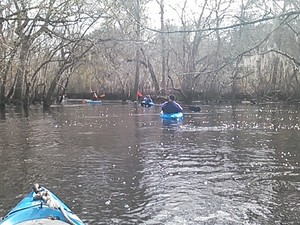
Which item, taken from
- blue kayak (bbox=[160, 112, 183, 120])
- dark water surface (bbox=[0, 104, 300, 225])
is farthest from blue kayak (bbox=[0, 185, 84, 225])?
blue kayak (bbox=[160, 112, 183, 120])

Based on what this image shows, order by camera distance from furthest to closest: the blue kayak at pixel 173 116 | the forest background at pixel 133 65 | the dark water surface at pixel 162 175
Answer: the forest background at pixel 133 65, the blue kayak at pixel 173 116, the dark water surface at pixel 162 175

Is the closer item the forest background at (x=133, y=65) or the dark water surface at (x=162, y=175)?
the dark water surface at (x=162, y=175)

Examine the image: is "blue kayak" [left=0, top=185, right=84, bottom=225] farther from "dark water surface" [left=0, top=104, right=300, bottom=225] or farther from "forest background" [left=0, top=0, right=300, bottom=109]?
"forest background" [left=0, top=0, right=300, bottom=109]

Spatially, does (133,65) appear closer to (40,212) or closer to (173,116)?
(173,116)

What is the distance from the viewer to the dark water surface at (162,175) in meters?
6.87

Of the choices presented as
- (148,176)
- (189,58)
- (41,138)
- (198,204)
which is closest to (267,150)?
(148,176)

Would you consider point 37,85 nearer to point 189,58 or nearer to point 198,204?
point 189,58

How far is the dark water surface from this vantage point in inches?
271

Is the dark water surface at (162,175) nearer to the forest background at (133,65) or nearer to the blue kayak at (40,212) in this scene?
the blue kayak at (40,212)

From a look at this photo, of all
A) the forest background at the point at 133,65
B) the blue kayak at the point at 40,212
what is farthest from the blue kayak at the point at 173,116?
the blue kayak at the point at 40,212

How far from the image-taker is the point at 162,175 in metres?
A: 9.40

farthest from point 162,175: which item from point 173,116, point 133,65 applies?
point 133,65

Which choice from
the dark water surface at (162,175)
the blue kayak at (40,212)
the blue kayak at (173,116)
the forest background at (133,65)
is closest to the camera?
the blue kayak at (40,212)

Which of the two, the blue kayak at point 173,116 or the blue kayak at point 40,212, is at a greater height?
the blue kayak at point 40,212
